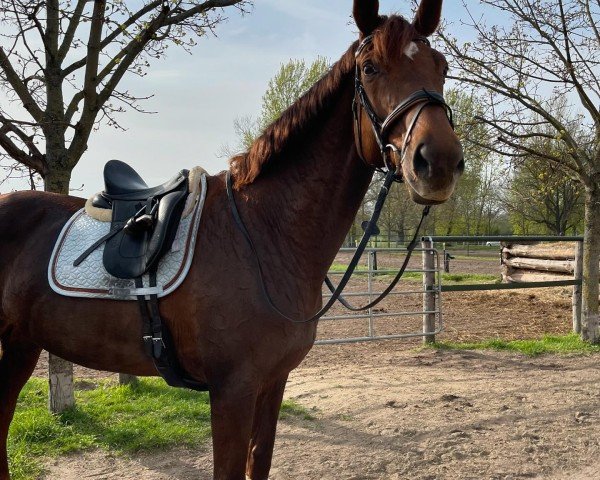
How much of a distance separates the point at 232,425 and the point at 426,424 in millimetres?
2627

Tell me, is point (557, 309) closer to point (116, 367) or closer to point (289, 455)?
point (289, 455)

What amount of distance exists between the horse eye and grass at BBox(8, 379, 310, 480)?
10.0ft

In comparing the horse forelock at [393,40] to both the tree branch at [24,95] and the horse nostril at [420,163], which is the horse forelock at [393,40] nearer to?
the horse nostril at [420,163]

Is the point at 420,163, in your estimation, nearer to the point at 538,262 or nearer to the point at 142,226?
the point at 142,226

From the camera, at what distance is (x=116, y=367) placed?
2359 mm

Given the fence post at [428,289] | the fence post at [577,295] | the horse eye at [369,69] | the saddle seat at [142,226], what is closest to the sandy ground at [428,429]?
the fence post at [428,289]

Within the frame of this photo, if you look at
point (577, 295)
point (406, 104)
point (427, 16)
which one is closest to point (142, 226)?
point (406, 104)

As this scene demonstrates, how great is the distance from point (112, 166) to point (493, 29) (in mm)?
6249

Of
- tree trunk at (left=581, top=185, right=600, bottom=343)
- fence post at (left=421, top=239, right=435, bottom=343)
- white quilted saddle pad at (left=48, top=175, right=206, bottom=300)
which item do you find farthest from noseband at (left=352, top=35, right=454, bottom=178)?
tree trunk at (left=581, top=185, right=600, bottom=343)

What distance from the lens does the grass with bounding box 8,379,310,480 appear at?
359cm

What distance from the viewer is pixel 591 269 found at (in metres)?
6.89

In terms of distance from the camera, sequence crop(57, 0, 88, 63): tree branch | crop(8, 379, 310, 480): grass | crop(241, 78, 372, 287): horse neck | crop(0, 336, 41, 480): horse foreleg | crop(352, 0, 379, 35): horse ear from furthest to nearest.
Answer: crop(57, 0, 88, 63): tree branch → crop(8, 379, 310, 480): grass → crop(0, 336, 41, 480): horse foreleg → crop(241, 78, 372, 287): horse neck → crop(352, 0, 379, 35): horse ear

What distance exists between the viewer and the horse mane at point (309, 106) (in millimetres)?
1796

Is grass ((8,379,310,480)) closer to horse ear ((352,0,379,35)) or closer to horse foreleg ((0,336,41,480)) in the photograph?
horse foreleg ((0,336,41,480))
